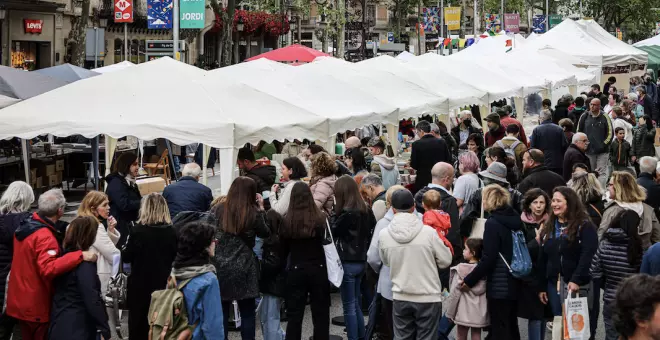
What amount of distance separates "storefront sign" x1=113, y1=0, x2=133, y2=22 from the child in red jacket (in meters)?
31.0

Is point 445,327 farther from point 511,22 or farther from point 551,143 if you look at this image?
point 511,22

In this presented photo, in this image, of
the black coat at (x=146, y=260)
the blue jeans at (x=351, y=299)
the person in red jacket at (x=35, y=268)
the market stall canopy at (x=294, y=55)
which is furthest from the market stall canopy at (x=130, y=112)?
the market stall canopy at (x=294, y=55)

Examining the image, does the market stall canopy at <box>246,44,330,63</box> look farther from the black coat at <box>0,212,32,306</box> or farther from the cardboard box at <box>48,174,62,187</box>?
the black coat at <box>0,212,32,306</box>

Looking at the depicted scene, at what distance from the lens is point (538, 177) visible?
35.9 feet

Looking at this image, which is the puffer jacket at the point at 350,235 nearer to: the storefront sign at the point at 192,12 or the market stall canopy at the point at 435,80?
the market stall canopy at the point at 435,80

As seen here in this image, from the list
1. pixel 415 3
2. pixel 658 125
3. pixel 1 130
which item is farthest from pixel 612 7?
pixel 1 130

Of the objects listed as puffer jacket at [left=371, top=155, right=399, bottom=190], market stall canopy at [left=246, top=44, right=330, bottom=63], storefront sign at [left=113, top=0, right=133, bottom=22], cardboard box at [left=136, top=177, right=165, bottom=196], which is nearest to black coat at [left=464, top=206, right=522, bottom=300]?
puffer jacket at [left=371, top=155, right=399, bottom=190]

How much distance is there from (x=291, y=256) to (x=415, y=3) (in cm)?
6716

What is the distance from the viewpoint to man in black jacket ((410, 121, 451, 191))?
13.6 m

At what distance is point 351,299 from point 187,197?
2098mm

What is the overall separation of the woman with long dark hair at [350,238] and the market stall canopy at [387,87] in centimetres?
764

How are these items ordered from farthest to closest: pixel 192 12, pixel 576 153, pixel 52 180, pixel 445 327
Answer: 1. pixel 192 12
2. pixel 52 180
3. pixel 576 153
4. pixel 445 327

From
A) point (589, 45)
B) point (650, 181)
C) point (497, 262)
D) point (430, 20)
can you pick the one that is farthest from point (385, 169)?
point (430, 20)

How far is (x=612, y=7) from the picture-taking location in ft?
252
